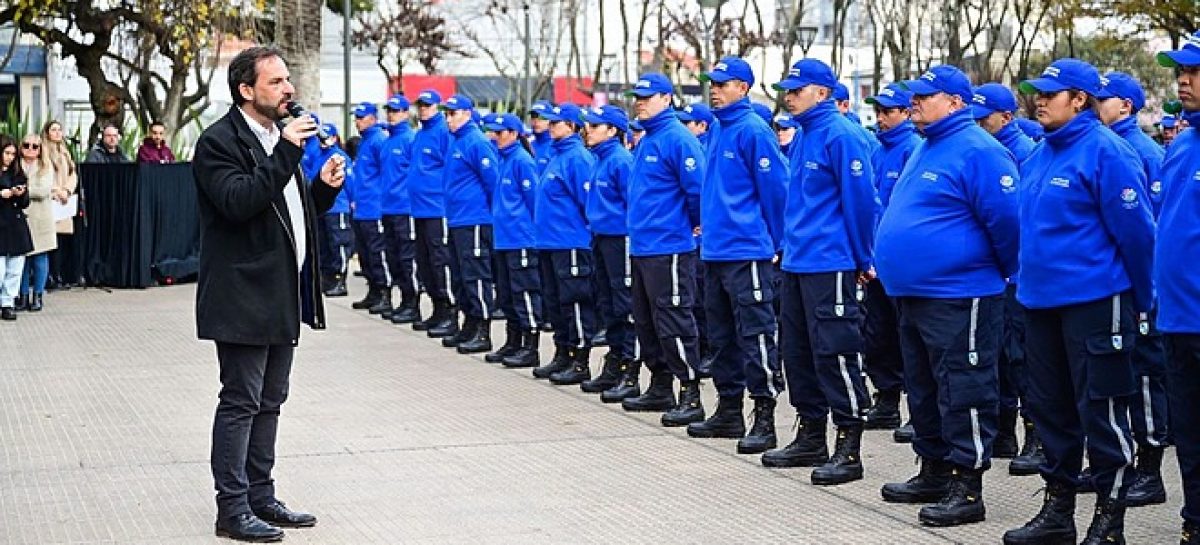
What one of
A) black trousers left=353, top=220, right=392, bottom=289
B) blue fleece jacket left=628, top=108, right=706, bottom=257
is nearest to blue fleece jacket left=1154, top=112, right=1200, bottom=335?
blue fleece jacket left=628, top=108, right=706, bottom=257

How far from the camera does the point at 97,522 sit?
296 inches

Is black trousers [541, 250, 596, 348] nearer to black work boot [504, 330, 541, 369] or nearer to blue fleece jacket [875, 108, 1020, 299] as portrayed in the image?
black work boot [504, 330, 541, 369]

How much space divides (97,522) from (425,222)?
764 cm

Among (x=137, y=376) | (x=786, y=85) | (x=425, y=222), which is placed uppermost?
(x=786, y=85)

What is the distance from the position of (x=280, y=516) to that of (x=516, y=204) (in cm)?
597

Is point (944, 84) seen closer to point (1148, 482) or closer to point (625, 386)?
point (1148, 482)

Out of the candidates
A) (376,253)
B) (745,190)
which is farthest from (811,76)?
(376,253)

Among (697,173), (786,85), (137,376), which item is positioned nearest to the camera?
(786,85)

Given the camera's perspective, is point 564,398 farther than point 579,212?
No

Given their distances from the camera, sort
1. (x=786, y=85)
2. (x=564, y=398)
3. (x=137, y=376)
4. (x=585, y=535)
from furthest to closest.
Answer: (x=137, y=376), (x=564, y=398), (x=786, y=85), (x=585, y=535)

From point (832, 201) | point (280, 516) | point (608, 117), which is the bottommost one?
point (280, 516)

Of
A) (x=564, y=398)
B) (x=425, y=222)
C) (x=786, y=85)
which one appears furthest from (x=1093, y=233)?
(x=425, y=222)

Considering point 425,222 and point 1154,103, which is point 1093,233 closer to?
point 425,222

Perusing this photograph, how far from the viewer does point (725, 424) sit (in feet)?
32.5
